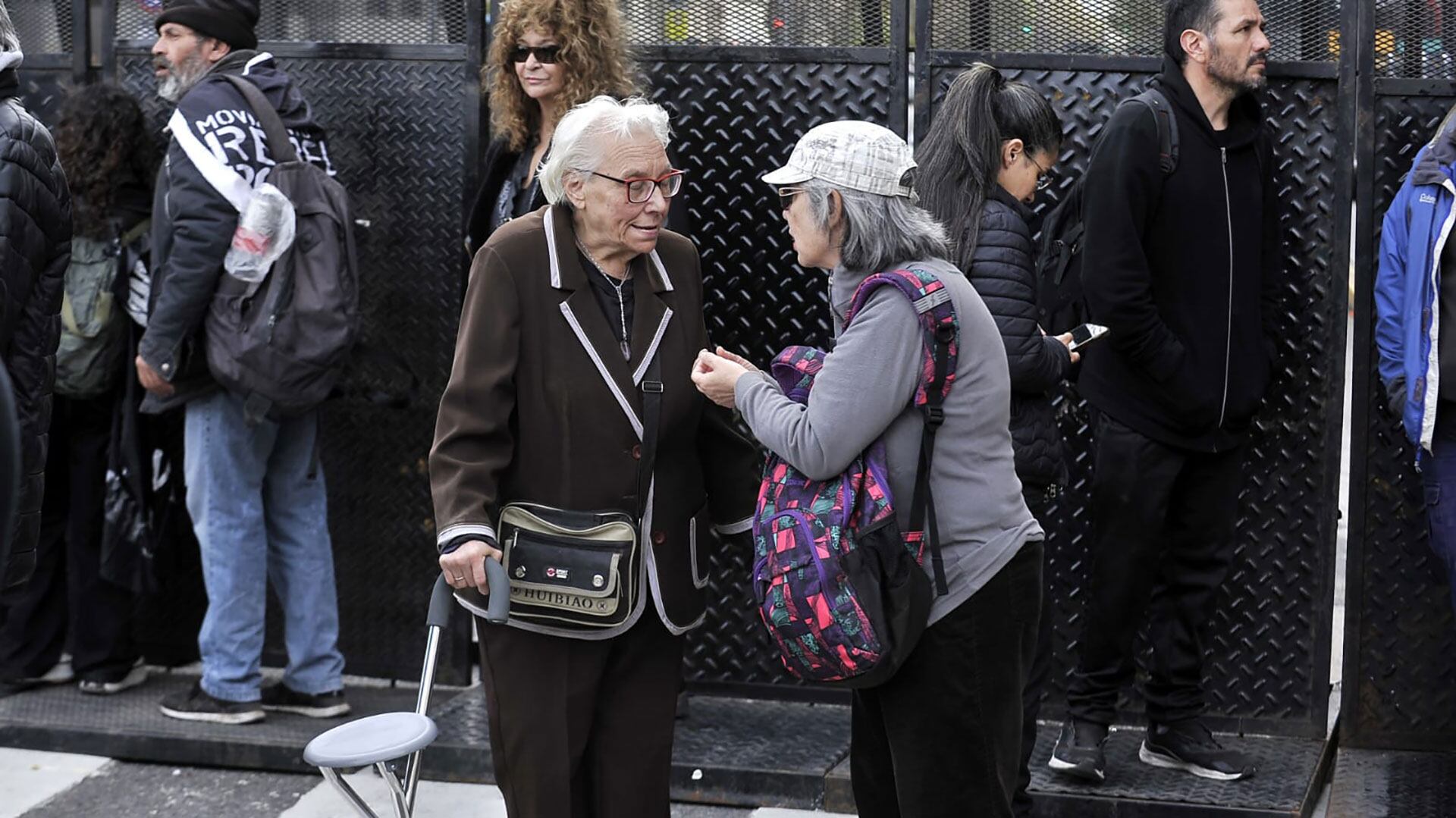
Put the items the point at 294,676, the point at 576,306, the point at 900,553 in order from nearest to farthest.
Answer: the point at 900,553 → the point at 576,306 → the point at 294,676

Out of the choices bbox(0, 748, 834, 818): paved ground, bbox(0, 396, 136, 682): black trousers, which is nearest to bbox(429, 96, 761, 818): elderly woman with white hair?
bbox(0, 748, 834, 818): paved ground

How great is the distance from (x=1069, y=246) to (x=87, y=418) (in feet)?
10.7

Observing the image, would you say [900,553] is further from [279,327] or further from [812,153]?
[279,327]

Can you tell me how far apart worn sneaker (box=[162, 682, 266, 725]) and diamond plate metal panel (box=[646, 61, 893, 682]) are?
1616 millimetres

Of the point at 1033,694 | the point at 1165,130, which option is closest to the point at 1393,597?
the point at 1033,694

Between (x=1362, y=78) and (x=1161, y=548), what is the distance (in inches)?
A: 59.5

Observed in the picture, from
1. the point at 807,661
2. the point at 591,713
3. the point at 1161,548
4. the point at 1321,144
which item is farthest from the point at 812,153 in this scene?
the point at 1321,144

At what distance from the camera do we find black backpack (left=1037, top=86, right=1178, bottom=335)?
495 cm

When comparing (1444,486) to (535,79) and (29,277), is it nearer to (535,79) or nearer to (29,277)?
(535,79)

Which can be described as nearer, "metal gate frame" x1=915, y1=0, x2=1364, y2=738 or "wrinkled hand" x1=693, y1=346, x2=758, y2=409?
"wrinkled hand" x1=693, y1=346, x2=758, y2=409

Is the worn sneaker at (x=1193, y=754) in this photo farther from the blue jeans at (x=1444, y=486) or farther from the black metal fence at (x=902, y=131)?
the blue jeans at (x=1444, y=486)

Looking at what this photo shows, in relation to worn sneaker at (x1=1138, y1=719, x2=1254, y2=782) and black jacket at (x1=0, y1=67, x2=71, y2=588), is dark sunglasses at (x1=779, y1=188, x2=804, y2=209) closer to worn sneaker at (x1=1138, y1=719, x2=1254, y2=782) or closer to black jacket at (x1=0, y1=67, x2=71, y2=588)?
black jacket at (x1=0, y1=67, x2=71, y2=588)

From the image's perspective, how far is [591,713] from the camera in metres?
3.84

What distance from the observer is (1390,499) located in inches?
214
